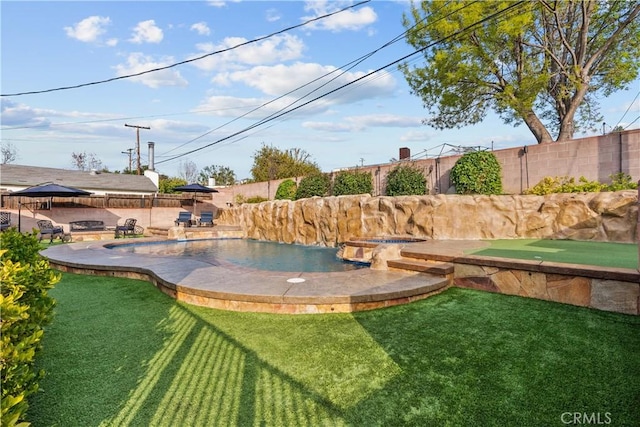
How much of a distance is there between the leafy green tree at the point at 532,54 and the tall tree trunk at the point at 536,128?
36 mm

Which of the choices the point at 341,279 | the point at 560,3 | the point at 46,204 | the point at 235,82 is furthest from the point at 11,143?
the point at 560,3

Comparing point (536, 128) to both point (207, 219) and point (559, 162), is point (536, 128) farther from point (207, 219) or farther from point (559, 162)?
point (207, 219)

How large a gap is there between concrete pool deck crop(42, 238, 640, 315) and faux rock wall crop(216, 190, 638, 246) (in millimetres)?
3340

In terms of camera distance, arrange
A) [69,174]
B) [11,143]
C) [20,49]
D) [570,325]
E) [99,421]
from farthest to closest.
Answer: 1. [11,143]
2. [69,174]
3. [20,49]
4. [570,325]
5. [99,421]

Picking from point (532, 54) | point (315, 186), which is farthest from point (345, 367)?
point (532, 54)

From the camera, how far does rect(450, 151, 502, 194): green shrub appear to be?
32.2ft

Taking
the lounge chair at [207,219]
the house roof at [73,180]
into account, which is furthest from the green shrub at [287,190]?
the house roof at [73,180]

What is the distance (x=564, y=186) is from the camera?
8.45 m

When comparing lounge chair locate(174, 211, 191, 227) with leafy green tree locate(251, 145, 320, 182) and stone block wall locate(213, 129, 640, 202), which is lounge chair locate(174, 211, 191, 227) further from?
stone block wall locate(213, 129, 640, 202)

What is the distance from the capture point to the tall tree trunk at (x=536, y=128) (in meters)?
12.9

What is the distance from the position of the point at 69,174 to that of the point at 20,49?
17.0 meters

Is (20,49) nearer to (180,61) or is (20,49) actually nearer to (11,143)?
(180,61)

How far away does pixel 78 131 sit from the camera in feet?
83.7

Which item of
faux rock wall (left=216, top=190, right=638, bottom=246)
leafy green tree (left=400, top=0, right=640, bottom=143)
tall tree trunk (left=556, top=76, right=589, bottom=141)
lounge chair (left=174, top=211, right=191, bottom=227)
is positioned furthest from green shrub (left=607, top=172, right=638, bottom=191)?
lounge chair (left=174, top=211, right=191, bottom=227)
